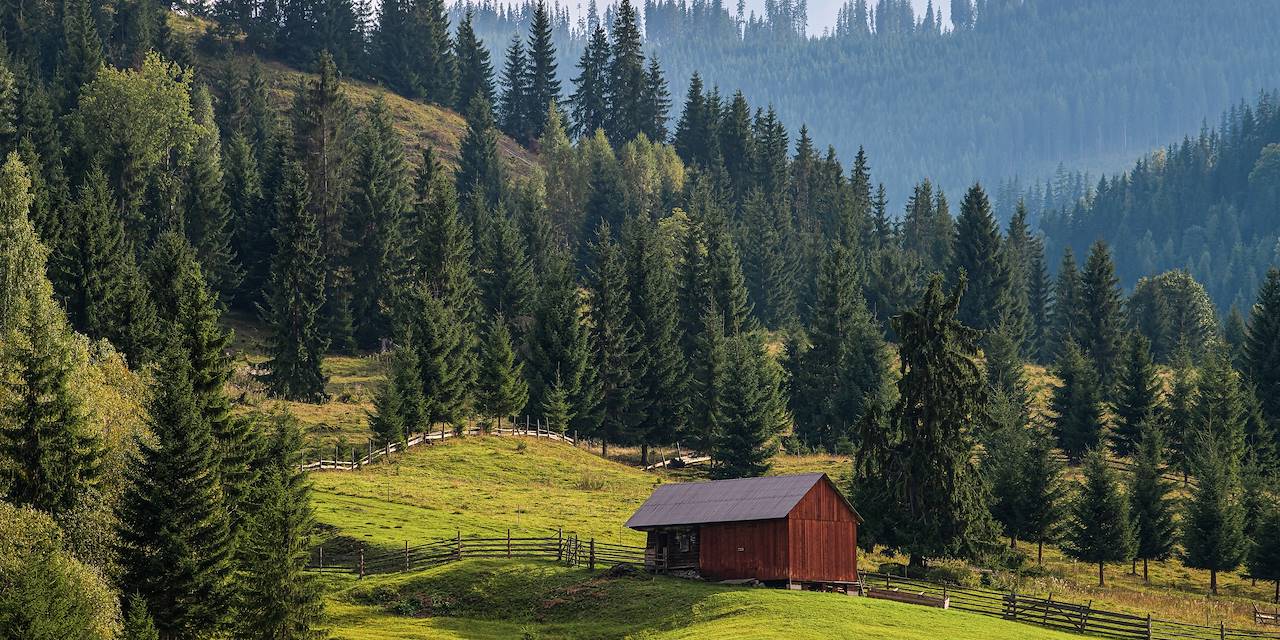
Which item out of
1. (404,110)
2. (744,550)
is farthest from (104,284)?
(404,110)

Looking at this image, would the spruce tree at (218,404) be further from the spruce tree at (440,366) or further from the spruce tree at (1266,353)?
the spruce tree at (1266,353)

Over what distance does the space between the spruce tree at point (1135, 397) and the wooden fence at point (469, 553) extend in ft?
183

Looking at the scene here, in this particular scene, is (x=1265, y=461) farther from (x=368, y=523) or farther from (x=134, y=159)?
(x=134, y=159)

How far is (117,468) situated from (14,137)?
2750 inches

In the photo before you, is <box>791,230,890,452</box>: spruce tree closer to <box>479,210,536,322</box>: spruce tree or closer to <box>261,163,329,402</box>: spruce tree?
<box>479,210,536,322</box>: spruce tree

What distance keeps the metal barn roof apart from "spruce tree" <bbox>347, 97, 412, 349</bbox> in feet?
189

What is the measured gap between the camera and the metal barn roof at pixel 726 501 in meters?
66.4

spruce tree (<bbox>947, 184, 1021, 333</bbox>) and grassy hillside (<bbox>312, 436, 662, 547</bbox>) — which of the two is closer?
grassy hillside (<bbox>312, 436, 662, 547</bbox>)

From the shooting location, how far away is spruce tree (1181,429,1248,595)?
8138cm

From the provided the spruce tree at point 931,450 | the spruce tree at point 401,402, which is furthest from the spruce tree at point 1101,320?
the spruce tree at point 401,402

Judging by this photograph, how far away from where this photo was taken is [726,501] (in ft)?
226

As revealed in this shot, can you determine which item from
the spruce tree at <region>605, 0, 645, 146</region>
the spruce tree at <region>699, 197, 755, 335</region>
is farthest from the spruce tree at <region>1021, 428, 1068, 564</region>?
the spruce tree at <region>605, 0, 645, 146</region>

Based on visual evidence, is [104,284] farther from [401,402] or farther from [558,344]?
[558,344]

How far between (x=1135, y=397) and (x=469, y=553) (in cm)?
6315
